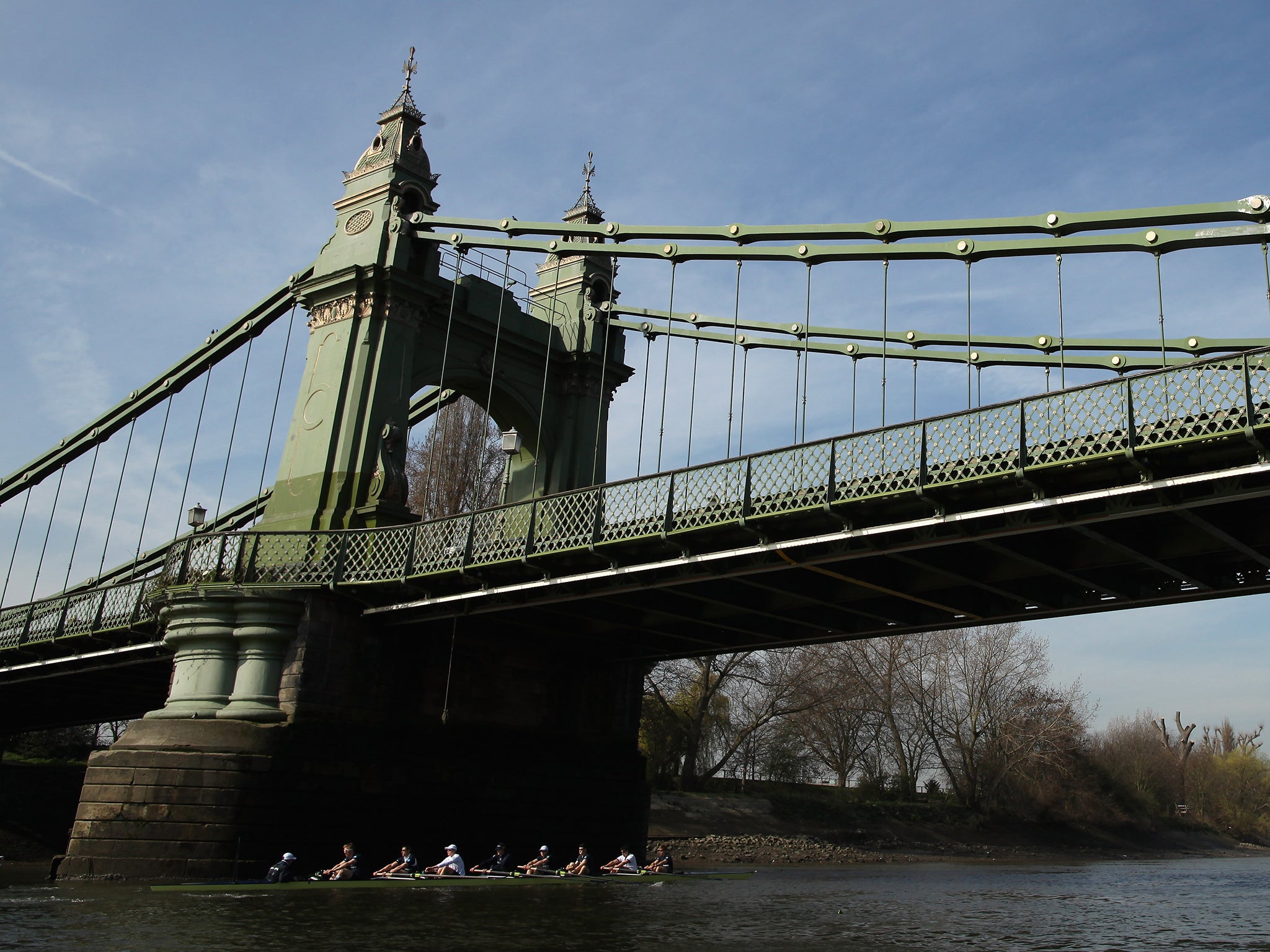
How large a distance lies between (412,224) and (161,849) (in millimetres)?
14867

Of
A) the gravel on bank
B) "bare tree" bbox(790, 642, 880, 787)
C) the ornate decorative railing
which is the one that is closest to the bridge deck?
the ornate decorative railing

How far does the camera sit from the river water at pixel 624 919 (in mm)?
15250

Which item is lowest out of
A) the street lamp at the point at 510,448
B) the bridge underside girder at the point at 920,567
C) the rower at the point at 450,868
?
the rower at the point at 450,868

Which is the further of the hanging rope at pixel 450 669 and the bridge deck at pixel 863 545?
the hanging rope at pixel 450 669

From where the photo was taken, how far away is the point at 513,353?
101 ft

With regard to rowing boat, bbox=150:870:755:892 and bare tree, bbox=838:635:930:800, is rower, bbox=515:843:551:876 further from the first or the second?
bare tree, bbox=838:635:930:800

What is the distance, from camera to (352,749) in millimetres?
23906

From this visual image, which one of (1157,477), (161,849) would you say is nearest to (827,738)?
(161,849)

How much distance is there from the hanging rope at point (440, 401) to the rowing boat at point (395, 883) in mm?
11898

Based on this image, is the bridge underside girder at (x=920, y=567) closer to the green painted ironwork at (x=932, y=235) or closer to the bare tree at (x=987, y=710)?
the green painted ironwork at (x=932, y=235)

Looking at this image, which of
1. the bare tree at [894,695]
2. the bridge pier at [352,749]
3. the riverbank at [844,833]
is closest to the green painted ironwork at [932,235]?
the bridge pier at [352,749]

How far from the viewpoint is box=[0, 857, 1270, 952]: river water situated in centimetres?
1525

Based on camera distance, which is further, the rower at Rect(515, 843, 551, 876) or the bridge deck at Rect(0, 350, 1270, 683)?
the rower at Rect(515, 843, 551, 876)

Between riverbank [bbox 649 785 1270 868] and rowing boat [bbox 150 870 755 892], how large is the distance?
487 inches
